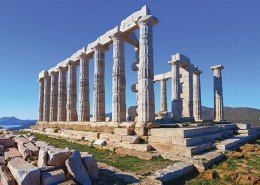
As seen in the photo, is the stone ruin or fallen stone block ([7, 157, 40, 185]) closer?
fallen stone block ([7, 157, 40, 185])

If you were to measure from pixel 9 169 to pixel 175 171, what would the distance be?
5960 millimetres

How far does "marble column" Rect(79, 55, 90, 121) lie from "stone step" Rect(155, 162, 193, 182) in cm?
1760

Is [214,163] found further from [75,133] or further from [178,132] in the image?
[75,133]

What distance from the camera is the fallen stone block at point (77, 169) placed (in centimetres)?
730

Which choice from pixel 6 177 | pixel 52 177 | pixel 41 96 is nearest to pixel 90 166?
pixel 52 177

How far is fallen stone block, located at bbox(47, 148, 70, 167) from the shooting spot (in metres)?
7.45

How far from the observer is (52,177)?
268 inches

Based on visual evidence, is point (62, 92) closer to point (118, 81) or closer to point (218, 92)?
point (118, 81)

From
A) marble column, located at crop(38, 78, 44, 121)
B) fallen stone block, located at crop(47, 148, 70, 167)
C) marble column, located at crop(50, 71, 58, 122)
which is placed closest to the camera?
fallen stone block, located at crop(47, 148, 70, 167)

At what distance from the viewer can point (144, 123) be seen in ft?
53.5

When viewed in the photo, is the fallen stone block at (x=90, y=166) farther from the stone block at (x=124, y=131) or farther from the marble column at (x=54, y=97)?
the marble column at (x=54, y=97)

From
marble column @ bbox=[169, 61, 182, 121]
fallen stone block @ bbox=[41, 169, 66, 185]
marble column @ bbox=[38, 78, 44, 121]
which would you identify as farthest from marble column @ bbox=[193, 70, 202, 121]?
fallen stone block @ bbox=[41, 169, 66, 185]

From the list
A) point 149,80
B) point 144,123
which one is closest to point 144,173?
point 144,123

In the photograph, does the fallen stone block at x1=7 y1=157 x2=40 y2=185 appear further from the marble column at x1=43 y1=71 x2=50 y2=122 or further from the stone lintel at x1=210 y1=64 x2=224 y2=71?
the marble column at x1=43 y1=71 x2=50 y2=122
